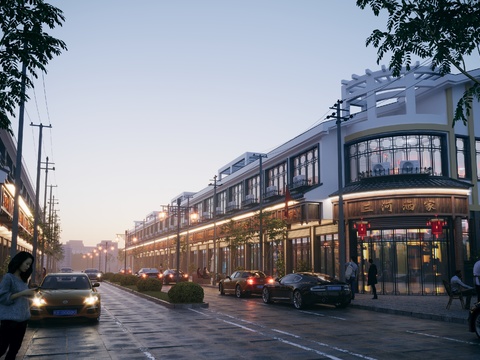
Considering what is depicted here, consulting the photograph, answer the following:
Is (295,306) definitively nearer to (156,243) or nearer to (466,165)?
(466,165)

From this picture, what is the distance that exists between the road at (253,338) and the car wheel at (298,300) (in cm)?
193

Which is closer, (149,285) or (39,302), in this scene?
(39,302)

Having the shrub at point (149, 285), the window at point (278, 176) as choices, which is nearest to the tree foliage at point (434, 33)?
the shrub at point (149, 285)

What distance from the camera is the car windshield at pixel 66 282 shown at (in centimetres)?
1583

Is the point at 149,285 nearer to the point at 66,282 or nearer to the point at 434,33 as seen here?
the point at 66,282

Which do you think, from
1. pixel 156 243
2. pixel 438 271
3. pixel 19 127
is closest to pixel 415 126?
pixel 438 271

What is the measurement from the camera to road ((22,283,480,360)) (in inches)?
391

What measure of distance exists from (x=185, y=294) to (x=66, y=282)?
5.96m

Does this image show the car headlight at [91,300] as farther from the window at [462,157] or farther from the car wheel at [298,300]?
the window at [462,157]

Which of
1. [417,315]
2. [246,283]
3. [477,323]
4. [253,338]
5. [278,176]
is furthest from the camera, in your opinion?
[278,176]

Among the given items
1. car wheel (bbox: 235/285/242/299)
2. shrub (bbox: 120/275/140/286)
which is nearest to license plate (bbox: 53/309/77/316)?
car wheel (bbox: 235/285/242/299)

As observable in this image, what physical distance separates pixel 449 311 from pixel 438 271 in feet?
40.8

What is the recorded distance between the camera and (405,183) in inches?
1147

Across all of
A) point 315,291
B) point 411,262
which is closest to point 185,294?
point 315,291
